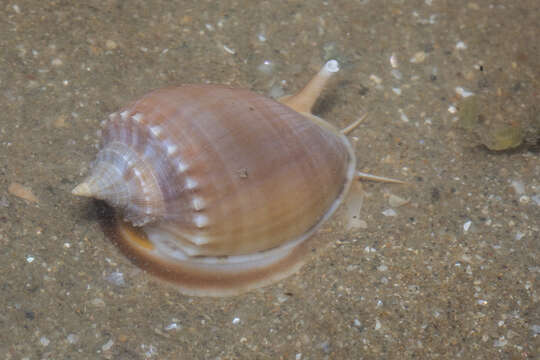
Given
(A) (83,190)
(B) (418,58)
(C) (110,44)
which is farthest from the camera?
(B) (418,58)

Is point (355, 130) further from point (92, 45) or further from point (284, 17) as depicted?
point (92, 45)

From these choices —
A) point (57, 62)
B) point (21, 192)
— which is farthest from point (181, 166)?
point (57, 62)

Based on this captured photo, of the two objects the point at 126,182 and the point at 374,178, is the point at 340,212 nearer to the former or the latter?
the point at 374,178

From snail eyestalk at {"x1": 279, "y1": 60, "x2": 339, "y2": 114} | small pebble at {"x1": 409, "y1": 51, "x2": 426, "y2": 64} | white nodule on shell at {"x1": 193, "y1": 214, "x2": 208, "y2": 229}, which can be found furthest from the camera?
small pebble at {"x1": 409, "y1": 51, "x2": 426, "y2": 64}

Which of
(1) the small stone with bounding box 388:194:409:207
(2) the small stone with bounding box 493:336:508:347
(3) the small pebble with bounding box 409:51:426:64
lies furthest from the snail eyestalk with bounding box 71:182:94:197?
(3) the small pebble with bounding box 409:51:426:64

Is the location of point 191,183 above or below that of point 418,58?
above

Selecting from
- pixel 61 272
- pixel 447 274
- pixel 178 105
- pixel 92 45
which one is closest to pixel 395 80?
pixel 447 274

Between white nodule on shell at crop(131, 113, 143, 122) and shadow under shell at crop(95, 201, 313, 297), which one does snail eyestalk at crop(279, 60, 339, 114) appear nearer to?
shadow under shell at crop(95, 201, 313, 297)
